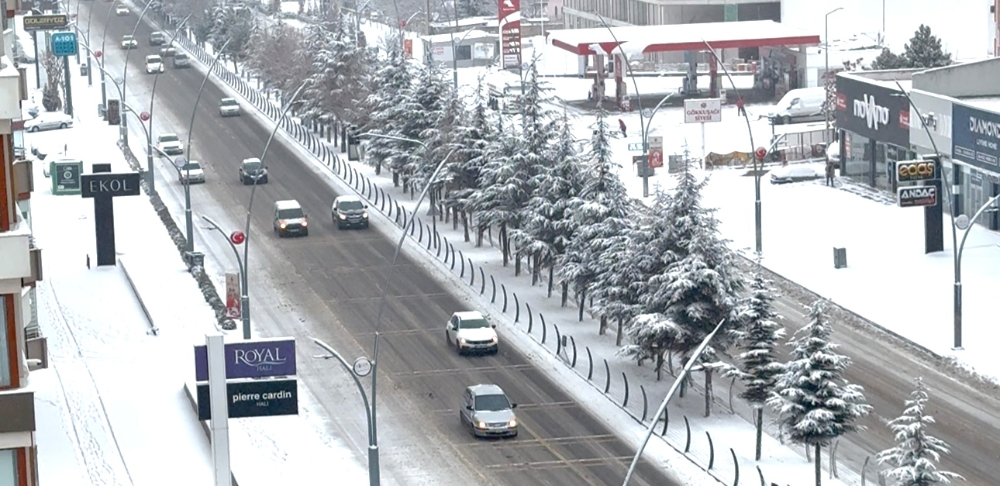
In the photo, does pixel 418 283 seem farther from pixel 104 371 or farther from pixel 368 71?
pixel 368 71

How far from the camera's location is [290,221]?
2869 inches

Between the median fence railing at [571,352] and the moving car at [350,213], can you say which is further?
the moving car at [350,213]

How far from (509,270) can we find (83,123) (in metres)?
49.5

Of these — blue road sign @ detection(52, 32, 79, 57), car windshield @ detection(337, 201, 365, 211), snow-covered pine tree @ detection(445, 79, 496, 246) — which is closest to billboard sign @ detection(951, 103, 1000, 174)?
snow-covered pine tree @ detection(445, 79, 496, 246)

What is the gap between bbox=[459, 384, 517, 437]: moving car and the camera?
4641 centimetres

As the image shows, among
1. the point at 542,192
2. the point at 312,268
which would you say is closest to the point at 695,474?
the point at 542,192

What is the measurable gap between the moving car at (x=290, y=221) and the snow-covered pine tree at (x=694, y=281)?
26407 mm

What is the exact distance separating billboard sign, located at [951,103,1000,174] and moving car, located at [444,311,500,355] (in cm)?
2193

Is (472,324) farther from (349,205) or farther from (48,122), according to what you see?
(48,122)

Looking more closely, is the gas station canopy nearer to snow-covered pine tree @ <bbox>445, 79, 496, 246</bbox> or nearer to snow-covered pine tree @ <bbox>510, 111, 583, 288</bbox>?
snow-covered pine tree @ <bbox>445, 79, 496, 246</bbox>

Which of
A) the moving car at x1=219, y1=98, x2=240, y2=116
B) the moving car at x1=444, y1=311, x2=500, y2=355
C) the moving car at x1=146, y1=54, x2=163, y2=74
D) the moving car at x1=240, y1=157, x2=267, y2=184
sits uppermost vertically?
the moving car at x1=146, y1=54, x2=163, y2=74

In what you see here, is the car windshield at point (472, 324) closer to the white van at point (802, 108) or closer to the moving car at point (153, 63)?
the white van at point (802, 108)

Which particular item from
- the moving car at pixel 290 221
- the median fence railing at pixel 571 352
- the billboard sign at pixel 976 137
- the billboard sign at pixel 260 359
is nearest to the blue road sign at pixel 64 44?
the median fence railing at pixel 571 352

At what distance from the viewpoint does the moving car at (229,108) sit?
107 m
